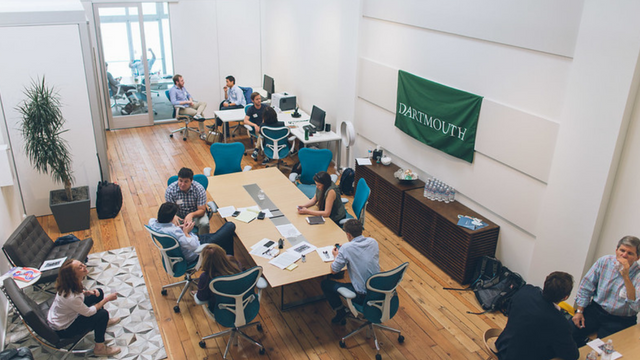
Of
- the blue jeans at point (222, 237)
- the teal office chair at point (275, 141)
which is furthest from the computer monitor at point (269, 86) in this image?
the blue jeans at point (222, 237)

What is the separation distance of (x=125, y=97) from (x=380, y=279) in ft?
28.6

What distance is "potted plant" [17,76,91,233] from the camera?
6406mm

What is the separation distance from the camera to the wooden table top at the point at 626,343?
391 centimetres

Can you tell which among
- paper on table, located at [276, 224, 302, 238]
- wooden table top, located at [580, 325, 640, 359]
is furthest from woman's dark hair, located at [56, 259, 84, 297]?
wooden table top, located at [580, 325, 640, 359]

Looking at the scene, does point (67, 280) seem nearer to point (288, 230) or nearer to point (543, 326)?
point (288, 230)

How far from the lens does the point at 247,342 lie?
508 centimetres

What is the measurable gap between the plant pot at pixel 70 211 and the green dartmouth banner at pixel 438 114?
4688 mm

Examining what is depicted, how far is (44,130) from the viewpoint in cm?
648

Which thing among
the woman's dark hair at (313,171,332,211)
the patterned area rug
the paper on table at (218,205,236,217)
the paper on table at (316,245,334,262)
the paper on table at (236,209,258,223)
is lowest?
the patterned area rug

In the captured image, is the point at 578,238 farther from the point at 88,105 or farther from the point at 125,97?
the point at 125,97

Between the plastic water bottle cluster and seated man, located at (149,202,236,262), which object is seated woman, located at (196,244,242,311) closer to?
seated man, located at (149,202,236,262)

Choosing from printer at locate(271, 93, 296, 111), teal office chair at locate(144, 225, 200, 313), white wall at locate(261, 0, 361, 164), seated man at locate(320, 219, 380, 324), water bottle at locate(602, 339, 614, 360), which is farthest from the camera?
printer at locate(271, 93, 296, 111)

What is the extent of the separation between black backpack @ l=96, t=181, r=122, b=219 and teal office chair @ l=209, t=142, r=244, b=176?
5.01ft

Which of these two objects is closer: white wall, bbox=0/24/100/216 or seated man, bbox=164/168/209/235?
seated man, bbox=164/168/209/235
